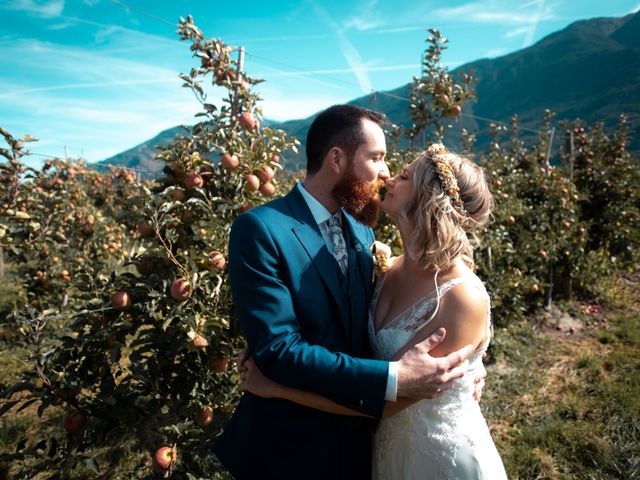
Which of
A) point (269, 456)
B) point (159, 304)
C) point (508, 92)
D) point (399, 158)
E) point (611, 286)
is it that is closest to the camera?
point (269, 456)

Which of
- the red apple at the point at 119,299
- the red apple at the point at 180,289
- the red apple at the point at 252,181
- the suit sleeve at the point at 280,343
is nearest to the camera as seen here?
the suit sleeve at the point at 280,343

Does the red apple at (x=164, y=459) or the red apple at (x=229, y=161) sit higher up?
the red apple at (x=229, y=161)

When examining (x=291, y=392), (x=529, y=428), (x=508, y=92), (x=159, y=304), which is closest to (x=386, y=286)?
(x=291, y=392)

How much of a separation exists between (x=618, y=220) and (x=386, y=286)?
5641mm

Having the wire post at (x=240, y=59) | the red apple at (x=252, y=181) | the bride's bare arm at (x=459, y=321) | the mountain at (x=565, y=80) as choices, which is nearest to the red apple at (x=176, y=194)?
the red apple at (x=252, y=181)

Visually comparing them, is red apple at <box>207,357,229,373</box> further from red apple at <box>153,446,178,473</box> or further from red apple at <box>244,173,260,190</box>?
red apple at <box>244,173,260,190</box>

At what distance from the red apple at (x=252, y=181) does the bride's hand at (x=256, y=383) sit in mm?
1027

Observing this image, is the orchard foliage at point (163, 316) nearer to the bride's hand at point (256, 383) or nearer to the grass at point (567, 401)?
the bride's hand at point (256, 383)

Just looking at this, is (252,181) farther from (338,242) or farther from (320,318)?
(320,318)

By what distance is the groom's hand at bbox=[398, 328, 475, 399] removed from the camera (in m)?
1.13

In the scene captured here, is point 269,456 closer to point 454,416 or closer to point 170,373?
point 454,416

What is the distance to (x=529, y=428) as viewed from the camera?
2.92 meters

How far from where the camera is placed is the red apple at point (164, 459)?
1876 mm

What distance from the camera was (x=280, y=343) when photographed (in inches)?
44.0
